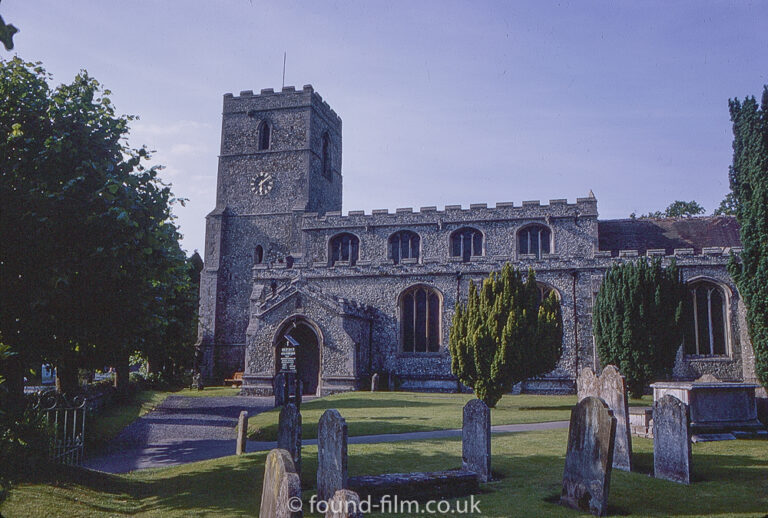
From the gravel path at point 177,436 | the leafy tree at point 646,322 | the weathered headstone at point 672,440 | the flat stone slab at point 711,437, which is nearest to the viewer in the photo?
the weathered headstone at point 672,440

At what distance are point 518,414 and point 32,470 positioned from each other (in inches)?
476

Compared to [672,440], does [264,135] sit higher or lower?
higher

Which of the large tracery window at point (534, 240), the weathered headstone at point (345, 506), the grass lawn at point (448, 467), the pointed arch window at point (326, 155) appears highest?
the pointed arch window at point (326, 155)

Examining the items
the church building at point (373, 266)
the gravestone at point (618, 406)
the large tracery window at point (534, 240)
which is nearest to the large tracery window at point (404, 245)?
the church building at point (373, 266)

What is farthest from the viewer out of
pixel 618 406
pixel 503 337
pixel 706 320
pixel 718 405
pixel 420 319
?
pixel 420 319

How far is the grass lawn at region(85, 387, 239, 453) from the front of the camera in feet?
44.7

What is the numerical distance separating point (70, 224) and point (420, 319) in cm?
1997

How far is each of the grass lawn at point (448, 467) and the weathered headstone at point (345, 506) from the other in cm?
375

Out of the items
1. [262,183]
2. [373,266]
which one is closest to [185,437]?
[373,266]

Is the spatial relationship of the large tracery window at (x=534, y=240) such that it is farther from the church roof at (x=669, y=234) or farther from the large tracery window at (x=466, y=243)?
the church roof at (x=669, y=234)

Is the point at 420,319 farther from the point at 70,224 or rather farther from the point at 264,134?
the point at 70,224

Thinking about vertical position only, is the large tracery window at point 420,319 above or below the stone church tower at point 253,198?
below

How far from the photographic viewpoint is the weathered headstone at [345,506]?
360 cm

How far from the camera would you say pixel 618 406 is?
9.86m
